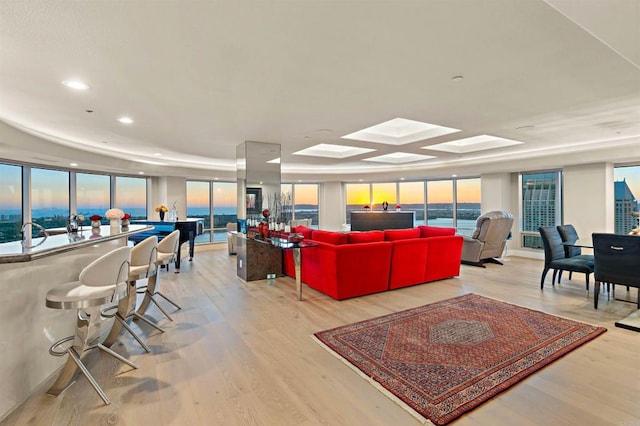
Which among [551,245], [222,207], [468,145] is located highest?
[468,145]

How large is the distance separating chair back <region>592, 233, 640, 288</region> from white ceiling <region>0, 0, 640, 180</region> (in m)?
1.65

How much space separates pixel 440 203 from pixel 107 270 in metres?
9.90

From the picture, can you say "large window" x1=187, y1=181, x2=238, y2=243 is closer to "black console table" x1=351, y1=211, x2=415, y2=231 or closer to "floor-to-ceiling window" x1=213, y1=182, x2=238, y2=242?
"floor-to-ceiling window" x1=213, y1=182, x2=238, y2=242

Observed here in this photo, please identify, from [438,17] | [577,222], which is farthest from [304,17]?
[577,222]

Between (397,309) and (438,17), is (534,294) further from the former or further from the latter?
(438,17)

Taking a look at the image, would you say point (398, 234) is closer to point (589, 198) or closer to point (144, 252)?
point (144, 252)

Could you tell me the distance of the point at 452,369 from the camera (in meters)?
2.60

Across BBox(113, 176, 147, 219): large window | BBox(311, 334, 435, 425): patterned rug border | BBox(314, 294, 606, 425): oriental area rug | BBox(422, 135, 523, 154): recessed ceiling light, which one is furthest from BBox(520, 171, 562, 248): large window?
BBox(113, 176, 147, 219): large window

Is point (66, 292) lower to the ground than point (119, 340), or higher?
higher

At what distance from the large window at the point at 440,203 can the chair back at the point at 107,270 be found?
377 inches

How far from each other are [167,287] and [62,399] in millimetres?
3109

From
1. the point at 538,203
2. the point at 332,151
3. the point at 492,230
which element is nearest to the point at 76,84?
the point at 332,151

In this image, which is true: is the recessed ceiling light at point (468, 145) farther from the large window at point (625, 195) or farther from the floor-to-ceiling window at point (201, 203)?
the floor-to-ceiling window at point (201, 203)

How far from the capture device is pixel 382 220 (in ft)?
32.3
